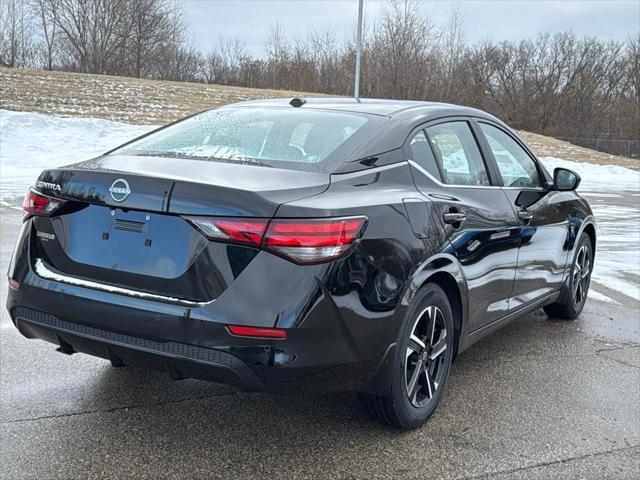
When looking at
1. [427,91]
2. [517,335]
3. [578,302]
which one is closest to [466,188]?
[517,335]

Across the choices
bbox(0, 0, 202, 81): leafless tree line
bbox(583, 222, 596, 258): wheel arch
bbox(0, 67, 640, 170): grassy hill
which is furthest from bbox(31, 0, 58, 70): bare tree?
bbox(583, 222, 596, 258): wheel arch

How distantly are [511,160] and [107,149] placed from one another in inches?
704

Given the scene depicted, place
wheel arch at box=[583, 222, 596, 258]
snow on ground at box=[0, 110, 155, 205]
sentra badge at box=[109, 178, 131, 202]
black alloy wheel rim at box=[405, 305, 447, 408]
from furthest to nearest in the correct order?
snow on ground at box=[0, 110, 155, 205] → wheel arch at box=[583, 222, 596, 258] → black alloy wheel rim at box=[405, 305, 447, 408] → sentra badge at box=[109, 178, 131, 202]

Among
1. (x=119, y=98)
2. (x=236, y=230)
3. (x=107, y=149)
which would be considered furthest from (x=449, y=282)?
(x=119, y=98)

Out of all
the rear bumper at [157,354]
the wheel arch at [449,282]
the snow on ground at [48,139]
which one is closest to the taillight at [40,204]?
the rear bumper at [157,354]

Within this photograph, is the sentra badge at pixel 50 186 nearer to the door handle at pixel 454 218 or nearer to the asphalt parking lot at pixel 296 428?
the asphalt parking lot at pixel 296 428

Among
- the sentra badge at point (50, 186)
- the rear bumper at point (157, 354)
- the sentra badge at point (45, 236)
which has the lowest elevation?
the rear bumper at point (157, 354)

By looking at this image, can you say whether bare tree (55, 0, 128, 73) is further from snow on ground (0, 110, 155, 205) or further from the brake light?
the brake light

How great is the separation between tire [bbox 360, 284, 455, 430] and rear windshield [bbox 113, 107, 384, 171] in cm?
81

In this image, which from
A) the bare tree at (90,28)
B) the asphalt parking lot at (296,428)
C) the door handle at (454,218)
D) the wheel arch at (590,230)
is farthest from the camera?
the bare tree at (90,28)

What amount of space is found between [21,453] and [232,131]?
183cm

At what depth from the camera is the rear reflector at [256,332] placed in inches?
104

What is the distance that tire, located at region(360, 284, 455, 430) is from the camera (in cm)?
313

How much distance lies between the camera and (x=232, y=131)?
3625 mm
